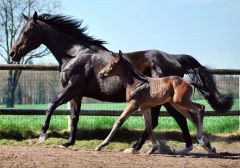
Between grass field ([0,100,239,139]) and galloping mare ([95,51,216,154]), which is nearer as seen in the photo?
galloping mare ([95,51,216,154])

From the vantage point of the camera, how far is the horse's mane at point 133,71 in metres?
8.32

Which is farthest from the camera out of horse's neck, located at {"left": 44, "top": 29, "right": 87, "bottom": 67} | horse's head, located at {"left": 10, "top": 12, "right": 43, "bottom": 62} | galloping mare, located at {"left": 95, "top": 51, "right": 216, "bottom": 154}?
horse's head, located at {"left": 10, "top": 12, "right": 43, "bottom": 62}

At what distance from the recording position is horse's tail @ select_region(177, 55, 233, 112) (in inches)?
366

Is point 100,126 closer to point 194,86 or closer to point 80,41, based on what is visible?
point 80,41

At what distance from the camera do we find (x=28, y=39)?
369 inches

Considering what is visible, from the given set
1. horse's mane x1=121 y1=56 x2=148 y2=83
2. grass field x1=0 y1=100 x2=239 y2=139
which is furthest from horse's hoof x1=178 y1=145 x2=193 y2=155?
grass field x1=0 y1=100 x2=239 y2=139

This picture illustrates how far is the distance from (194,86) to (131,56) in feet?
4.40

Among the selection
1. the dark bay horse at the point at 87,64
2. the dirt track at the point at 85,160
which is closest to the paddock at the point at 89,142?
the dirt track at the point at 85,160

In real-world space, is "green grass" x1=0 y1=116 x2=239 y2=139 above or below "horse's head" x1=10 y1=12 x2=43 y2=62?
below

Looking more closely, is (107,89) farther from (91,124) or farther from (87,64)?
(91,124)

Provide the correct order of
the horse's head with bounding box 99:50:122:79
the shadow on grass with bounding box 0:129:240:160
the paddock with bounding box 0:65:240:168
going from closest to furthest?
the paddock with bounding box 0:65:240:168 < the horse's head with bounding box 99:50:122:79 < the shadow on grass with bounding box 0:129:240:160

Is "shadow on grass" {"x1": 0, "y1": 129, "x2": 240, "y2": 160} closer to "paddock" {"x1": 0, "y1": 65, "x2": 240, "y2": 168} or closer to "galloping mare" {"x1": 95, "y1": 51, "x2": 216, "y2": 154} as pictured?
"paddock" {"x1": 0, "y1": 65, "x2": 240, "y2": 168}

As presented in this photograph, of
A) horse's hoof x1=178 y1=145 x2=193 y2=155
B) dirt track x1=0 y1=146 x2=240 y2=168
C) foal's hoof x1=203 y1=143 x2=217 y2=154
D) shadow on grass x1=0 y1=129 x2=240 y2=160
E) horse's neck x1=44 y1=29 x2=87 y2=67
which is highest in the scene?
horse's neck x1=44 y1=29 x2=87 y2=67

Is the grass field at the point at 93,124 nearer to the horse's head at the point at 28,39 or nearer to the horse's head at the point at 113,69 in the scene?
the horse's head at the point at 28,39
